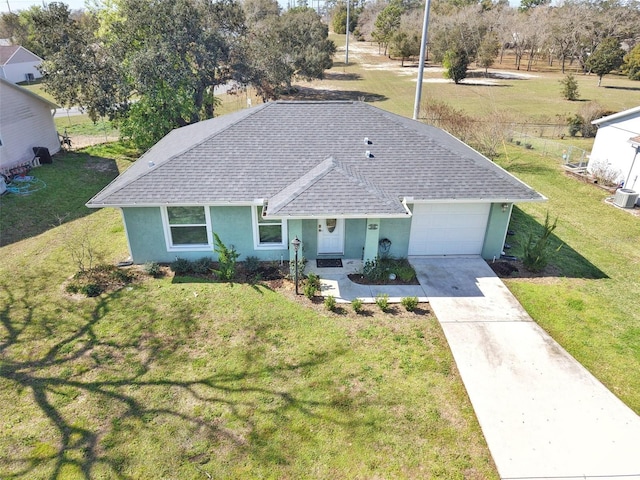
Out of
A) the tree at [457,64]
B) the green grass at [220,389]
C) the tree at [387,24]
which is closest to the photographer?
the green grass at [220,389]

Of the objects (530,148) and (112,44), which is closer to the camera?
(112,44)

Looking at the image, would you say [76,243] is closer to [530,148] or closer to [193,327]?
[193,327]

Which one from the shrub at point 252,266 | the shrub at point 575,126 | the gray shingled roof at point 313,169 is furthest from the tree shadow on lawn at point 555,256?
the shrub at point 575,126

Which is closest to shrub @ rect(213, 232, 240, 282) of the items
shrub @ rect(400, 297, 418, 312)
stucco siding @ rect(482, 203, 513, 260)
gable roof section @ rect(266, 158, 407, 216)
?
gable roof section @ rect(266, 158, 407, 216)

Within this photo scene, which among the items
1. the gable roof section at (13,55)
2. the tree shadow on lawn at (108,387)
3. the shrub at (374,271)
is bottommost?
the tree shadow on lawn at (108,387)

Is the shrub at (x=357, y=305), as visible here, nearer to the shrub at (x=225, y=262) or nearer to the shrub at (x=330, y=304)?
the shrub at (x=330, y=304)

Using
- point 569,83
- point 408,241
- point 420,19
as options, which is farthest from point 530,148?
point 420,19

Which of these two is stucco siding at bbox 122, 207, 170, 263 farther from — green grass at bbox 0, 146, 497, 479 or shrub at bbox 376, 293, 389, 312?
shrub at bbox 376, 293, 389, 312
